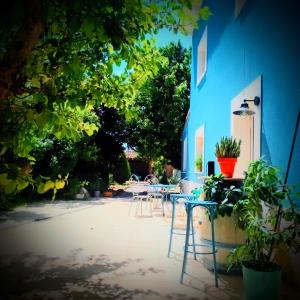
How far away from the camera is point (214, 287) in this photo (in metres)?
3.85

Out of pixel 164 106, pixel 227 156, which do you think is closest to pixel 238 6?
pixel 227 156

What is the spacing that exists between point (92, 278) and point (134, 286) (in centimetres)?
60

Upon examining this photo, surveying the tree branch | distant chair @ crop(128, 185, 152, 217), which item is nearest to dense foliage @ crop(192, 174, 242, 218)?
the tree branch

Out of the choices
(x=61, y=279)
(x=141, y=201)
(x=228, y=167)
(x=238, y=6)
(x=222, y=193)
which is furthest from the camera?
(x=141, y=201)

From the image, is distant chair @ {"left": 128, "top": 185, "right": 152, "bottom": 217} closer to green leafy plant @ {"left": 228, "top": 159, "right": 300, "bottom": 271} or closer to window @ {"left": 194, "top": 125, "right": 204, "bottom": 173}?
window @ {"left": 194, "top": 125, "right": 204, "bottom": 173}

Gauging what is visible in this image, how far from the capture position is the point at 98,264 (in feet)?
15.7

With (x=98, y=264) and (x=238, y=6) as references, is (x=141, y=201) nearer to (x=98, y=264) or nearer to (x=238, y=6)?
(x=98, y=264)

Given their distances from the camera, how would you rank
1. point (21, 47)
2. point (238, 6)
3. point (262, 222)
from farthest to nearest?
point (238, 6) < point (262, 222) < point (21, 47)

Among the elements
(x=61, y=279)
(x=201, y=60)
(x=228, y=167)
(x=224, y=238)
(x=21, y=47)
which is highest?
(x=201, y=60)

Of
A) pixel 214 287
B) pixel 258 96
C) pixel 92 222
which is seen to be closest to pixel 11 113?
pixel 214 287

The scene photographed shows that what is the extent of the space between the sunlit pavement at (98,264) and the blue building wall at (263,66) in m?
1.80

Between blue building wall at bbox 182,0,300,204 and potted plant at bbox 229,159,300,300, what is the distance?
56 cm

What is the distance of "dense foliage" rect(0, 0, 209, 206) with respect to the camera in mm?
1907

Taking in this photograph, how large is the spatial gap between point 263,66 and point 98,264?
3739 millimetres
